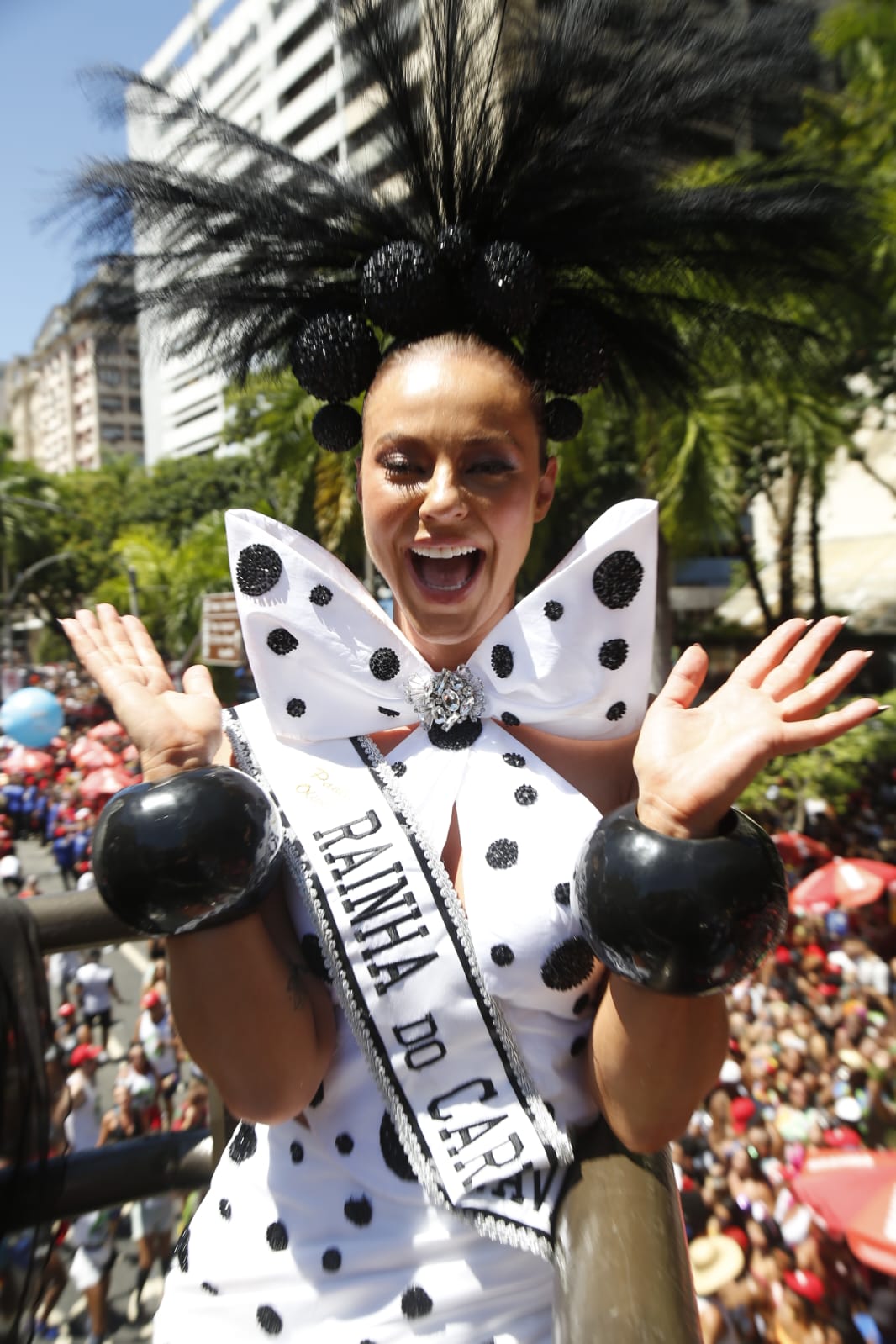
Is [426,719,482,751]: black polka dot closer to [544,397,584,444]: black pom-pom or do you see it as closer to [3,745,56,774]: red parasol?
[544,397,584,444]: black pom-pom

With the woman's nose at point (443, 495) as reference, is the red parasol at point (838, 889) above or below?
below

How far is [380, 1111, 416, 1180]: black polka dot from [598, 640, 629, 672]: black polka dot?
28.9 inches

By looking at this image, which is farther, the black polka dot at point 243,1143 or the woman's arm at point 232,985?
the black polka dot at point 243,1143

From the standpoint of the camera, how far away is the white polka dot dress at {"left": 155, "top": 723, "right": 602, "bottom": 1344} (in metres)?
1.22

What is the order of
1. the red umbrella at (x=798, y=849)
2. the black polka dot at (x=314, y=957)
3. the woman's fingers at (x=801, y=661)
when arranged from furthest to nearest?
the red umbrella at (x=798, y=849), the black polka dot at (x=314, y=957), the woman's fingers at (x=801, y=661)

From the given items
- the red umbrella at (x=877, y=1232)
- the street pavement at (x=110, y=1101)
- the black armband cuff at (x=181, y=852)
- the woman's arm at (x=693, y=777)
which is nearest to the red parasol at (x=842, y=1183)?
the red umbrella at (x=877, y=1232)

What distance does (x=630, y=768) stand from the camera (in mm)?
1490

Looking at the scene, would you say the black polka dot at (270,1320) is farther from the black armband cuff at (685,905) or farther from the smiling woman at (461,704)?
the black armband cuff at (685,905)

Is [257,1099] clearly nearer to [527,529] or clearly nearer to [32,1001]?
[32,1001]

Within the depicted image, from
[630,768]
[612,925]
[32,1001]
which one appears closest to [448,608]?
[630,768]

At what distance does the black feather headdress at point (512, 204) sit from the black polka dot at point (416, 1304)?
134 centimetres

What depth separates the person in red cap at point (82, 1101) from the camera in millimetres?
4430

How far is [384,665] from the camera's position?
58.4 inches

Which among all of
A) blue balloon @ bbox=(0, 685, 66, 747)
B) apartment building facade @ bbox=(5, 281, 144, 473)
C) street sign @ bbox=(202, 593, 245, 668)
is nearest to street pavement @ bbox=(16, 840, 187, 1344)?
blue balloon @ bbox=(0, 685, 66, 747)
